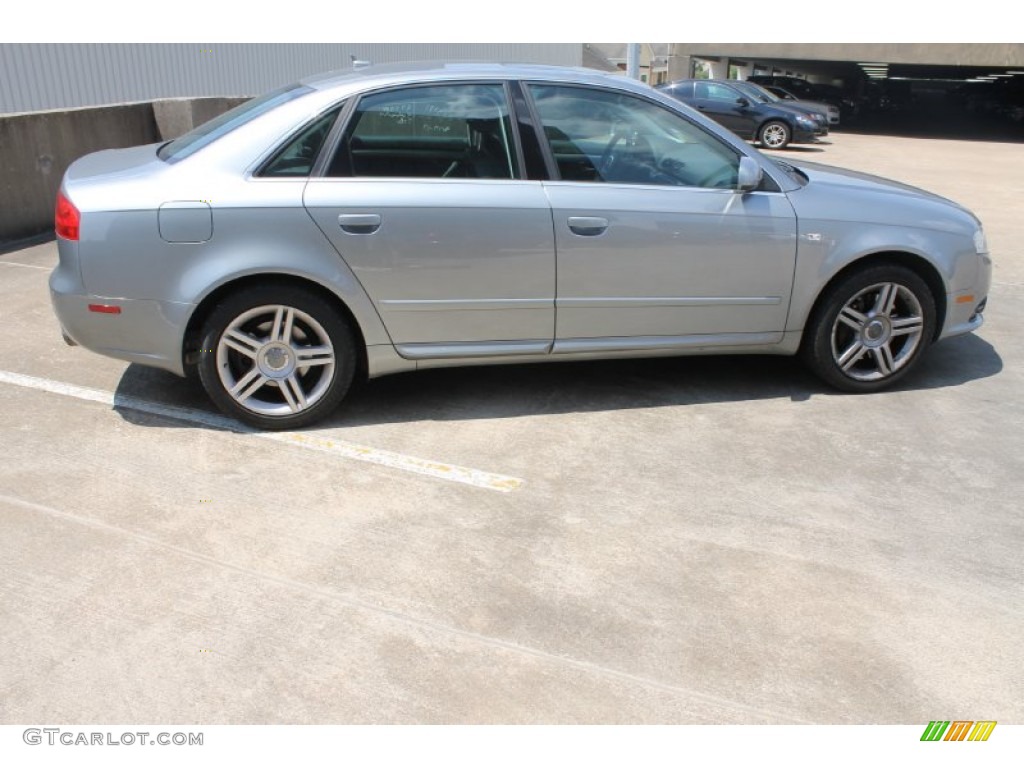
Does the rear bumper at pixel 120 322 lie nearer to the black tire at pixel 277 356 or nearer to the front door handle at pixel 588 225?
the black tire at pixel 277 356

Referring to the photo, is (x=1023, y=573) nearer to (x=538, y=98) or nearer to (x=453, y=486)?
(x=453, y=486)

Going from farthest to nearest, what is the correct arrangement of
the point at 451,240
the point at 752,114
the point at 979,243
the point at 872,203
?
the point at 752,114 → the point at 979,243 → the point at 872,203 → the point at 451,240

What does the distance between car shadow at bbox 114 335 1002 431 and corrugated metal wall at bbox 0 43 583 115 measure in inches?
245

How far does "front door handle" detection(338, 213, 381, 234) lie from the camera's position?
14.1 ft

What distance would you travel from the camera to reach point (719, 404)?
16.4ft

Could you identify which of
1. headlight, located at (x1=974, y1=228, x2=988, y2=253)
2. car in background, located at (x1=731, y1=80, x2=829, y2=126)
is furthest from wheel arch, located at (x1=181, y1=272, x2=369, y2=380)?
car in background, located at (x1=731, y1=80, x2=829, y2=126)

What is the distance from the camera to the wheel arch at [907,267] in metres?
4.96

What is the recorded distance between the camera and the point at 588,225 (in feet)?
14.8

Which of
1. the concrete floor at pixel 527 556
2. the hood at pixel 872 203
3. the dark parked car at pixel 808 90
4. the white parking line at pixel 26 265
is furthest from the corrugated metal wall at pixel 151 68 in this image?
the dark parked car at pixel 808 90

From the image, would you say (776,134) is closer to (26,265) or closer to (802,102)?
(802,102)

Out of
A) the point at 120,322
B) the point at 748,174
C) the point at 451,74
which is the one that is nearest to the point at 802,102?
the point at 748,174

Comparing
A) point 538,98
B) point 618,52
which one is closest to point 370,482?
point 538,98

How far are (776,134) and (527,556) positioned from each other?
17415 mm

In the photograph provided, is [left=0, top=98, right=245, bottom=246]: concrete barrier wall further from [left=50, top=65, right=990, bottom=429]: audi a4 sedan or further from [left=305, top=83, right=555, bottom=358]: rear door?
[left=305, top=83, right=555, bottom=358]: rear door
